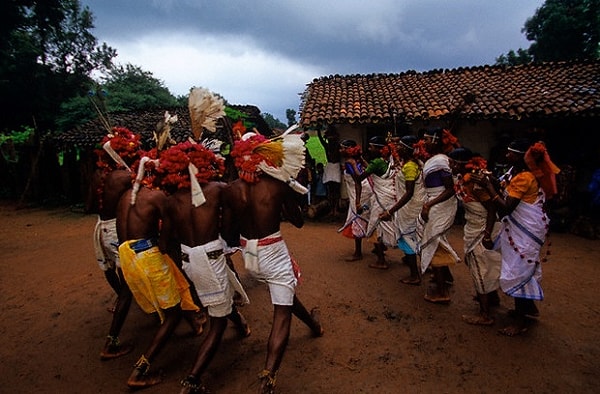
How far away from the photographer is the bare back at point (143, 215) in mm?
3029

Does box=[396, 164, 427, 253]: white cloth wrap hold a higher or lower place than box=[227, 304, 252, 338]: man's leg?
higher

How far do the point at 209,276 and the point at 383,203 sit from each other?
3022 millimetres

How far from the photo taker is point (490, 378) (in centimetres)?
286

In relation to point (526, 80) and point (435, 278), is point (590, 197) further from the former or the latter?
point (435, 278)

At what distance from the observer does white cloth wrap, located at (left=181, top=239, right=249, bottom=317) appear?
276 cm

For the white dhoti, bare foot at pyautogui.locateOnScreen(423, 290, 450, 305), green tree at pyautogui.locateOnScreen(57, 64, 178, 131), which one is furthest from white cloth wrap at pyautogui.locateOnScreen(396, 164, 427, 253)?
green tree at pyautogui.locateOnScreen(57, 64, 178, 131)

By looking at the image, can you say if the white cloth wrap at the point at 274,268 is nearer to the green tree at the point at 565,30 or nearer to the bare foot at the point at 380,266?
the bare foot at the point at 380,266

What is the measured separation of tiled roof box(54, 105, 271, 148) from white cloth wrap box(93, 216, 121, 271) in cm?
797

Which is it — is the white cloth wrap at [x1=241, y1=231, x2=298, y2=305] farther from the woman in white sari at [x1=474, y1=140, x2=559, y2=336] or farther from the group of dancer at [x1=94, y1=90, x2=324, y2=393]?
the woman in white sari at [x1=474, y1=140, x2=559, y2=336]

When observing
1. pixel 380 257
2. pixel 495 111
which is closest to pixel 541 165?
pixel 380 257

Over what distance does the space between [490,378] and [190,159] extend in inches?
117

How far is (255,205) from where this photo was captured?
2826mm

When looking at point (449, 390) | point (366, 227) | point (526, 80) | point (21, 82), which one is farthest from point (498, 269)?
point (21, 82)

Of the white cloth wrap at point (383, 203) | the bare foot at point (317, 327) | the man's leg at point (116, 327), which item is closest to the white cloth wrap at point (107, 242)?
the man's leg at point (116, 327)
